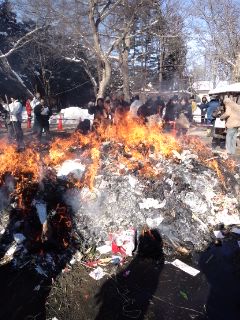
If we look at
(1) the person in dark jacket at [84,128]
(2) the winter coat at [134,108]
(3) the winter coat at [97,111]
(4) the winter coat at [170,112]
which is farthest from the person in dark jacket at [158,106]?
(1) the person in dark jacket at [84,128]

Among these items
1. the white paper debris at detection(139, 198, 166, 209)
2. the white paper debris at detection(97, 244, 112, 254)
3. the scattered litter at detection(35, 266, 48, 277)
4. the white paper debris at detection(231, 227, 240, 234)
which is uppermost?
the white paper debris at detection(139, 198, 166, 209)

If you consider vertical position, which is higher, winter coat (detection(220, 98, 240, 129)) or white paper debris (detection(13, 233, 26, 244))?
winter coat (detection(220, 98, 240, 129))

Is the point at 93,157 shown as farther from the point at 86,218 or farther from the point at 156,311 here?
the point at 156,311

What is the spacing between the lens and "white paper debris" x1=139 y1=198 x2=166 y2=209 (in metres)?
6.75

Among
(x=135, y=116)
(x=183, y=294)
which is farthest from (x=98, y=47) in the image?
(x=183, y=294)

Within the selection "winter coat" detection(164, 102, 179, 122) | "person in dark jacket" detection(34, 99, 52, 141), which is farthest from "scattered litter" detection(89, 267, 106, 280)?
"winter coat" detection(164, 102, 179, 122)

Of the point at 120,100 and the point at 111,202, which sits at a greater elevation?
the point at 120,100

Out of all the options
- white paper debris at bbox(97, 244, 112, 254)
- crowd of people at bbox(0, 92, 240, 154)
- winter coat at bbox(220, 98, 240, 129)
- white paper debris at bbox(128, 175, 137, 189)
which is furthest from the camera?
crowd of people at bbox(0, 92, 240, 154)

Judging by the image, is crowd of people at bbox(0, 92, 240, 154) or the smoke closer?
the smoke

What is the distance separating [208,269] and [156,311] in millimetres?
1401

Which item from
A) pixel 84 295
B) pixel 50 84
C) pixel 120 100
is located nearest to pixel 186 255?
pixel 84 295

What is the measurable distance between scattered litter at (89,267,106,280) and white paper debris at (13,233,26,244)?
154 centimetres

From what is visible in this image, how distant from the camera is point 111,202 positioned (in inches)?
269

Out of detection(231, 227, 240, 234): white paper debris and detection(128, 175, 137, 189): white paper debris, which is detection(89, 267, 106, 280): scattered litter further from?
detection(231, 227, 240, 234): white paper debris
